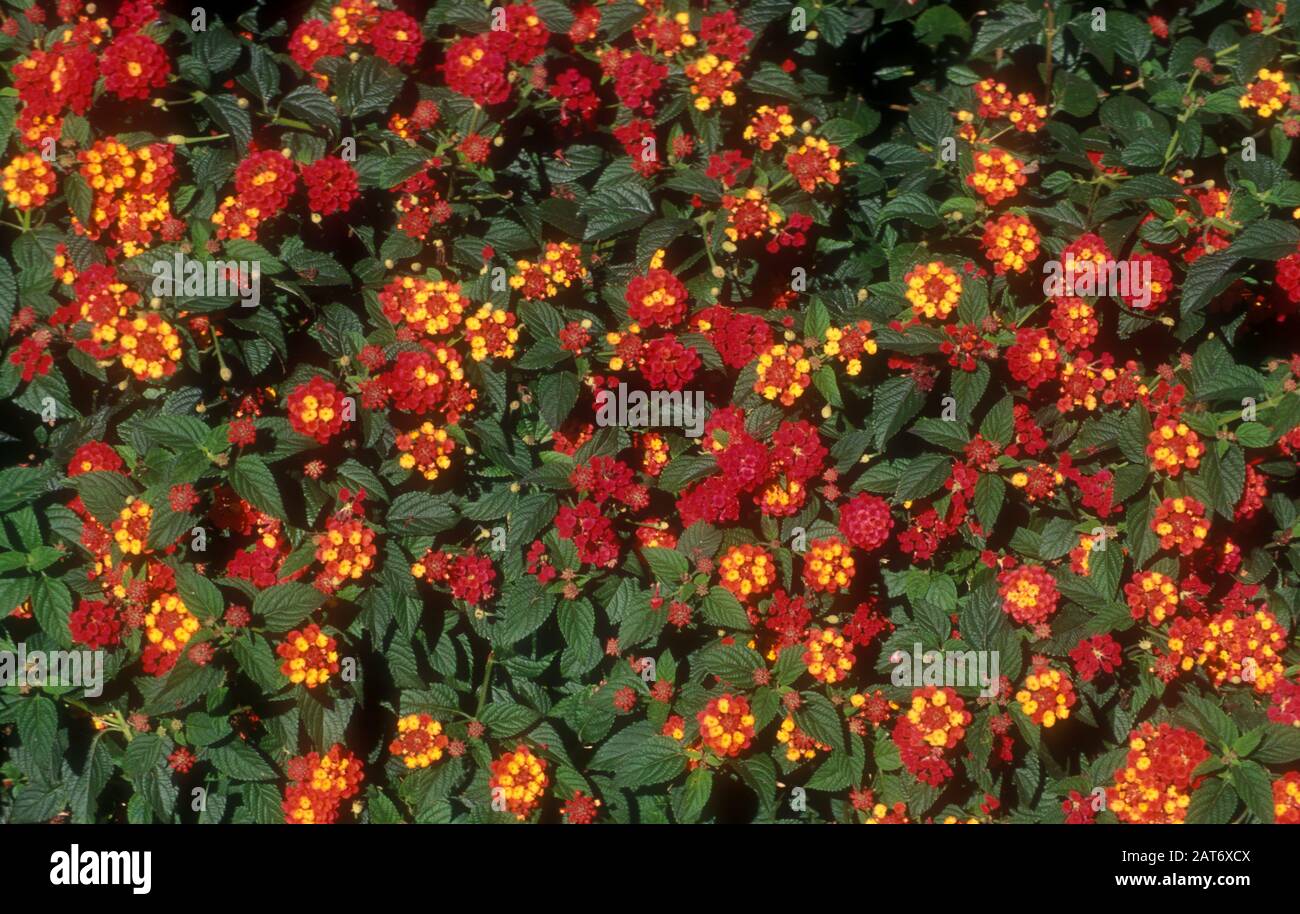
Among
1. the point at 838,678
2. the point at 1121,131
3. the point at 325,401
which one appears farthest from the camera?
the point at 1121,131

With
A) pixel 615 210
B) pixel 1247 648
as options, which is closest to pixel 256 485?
pixel 615 210

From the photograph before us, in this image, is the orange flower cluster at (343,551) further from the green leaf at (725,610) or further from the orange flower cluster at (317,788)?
the green leaf at (725,610)

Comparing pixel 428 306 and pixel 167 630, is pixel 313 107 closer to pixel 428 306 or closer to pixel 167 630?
pixel 428 306

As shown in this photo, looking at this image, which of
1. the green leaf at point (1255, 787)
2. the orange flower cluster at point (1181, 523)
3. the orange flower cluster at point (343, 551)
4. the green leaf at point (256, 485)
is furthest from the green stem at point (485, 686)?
the green leaf at point (1255, 787)

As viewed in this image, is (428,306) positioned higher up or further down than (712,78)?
further down

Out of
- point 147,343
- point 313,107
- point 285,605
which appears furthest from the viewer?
point 313,107

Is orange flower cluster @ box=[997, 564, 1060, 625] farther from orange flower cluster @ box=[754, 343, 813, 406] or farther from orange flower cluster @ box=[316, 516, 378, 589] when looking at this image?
orange flower cluster @ box=[316, 516, 378, 589]

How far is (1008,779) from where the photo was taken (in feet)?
10.7

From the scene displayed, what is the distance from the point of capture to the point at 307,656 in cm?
282

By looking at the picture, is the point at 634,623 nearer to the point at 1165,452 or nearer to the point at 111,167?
the point at 1165,452

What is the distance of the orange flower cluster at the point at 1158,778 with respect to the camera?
2.88 meters

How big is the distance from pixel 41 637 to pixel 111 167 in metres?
1.39

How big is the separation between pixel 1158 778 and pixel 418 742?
2.05m

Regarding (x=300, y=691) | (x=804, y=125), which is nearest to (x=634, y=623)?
(x=300, y=691)
